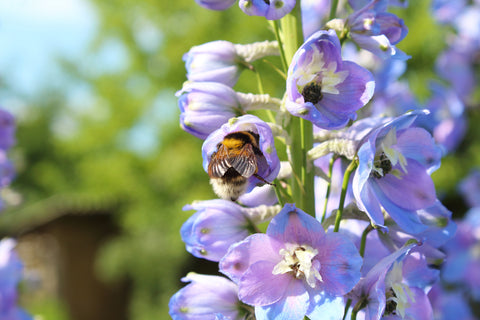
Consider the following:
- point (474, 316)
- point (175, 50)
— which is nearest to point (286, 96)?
point (474, 316)

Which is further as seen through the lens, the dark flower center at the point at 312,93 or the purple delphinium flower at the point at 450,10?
the purple delphinium flower at the point at 450,10

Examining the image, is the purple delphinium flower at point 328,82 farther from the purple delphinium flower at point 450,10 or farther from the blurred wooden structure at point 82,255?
the blurred wooden structure at point 82,255

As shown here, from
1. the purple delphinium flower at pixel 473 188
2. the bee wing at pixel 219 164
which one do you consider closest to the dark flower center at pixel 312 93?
the bee wing at pixel 219 164

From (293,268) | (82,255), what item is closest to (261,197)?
(293,268)

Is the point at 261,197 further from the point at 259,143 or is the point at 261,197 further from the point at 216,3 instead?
the point at 216,3

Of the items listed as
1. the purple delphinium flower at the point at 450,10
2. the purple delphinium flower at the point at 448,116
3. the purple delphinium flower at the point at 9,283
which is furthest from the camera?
the purple delphinium flower at the point at 450,10
